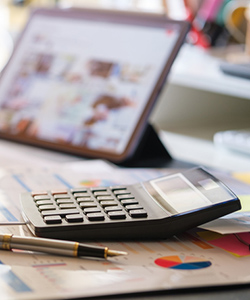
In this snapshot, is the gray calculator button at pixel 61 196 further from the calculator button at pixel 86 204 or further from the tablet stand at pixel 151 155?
the tablet stand at pixel 151 155

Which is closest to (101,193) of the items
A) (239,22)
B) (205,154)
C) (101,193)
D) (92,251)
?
(101,193)

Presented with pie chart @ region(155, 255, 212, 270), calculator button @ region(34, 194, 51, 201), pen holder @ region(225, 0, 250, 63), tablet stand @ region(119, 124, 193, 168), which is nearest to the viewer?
pie chart @ region(155, 255, 212, 270)

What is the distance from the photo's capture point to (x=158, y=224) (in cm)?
60

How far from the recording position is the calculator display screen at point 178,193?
610mm

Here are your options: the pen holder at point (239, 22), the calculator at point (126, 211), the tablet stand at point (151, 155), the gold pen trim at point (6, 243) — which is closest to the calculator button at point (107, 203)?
the calculator at point (126, 211)

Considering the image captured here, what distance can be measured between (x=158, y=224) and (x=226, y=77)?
23.1 inches

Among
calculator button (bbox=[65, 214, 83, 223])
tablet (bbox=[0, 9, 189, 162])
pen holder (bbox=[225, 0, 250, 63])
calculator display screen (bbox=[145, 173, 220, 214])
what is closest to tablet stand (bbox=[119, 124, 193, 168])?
tablet (bbox=[0, 9, 189, 162])

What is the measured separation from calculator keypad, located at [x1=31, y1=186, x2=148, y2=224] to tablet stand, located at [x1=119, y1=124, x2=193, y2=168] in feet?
0.82

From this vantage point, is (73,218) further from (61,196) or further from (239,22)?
(239,22)

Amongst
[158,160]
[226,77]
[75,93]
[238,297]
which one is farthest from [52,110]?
[238,297]

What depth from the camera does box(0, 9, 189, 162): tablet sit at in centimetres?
94

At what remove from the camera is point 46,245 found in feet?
1.79

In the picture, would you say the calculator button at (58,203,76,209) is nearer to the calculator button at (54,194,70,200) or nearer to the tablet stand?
the calculator button at (54,194,70,200)

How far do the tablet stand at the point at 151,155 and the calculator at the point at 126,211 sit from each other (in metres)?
0.27
